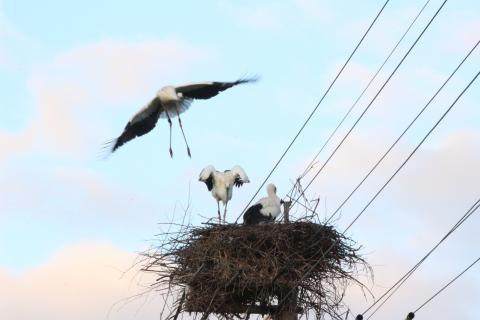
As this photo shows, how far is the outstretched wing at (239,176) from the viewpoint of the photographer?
1473cm

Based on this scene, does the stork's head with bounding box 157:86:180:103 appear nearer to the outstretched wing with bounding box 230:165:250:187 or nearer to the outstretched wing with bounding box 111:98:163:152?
the outstretched wing with bounding box 111:98:163:152

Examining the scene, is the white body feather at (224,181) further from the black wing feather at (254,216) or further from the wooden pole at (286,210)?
the wooden pole at (286,210)

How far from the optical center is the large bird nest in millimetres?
10961

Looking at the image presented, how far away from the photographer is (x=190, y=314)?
11.0m

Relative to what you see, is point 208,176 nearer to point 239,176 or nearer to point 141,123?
point 239,176

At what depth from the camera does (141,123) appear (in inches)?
624

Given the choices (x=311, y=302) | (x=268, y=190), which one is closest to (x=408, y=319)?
(x=311, y=302)

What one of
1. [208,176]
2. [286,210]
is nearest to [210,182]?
[208,176]

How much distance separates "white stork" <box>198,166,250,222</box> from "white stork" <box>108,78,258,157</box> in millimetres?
812

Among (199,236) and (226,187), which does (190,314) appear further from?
(226,187)

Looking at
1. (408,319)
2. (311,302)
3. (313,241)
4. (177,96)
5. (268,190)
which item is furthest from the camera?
(177,96)

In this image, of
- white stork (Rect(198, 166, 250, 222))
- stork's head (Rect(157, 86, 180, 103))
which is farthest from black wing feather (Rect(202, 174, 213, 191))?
stork's head (Rect(157, 86, 180, 103))

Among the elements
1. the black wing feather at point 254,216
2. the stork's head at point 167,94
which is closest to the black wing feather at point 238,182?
the black wing feather at point 254,216

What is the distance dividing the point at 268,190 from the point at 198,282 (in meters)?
3.11
